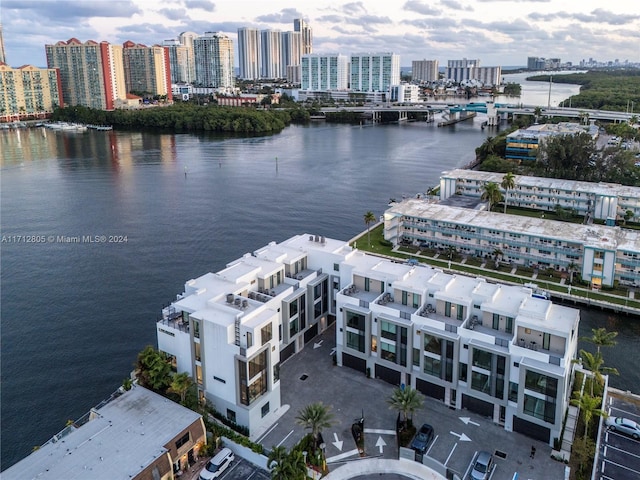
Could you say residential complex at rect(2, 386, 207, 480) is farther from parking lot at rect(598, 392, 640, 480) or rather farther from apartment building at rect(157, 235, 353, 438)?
parking lot at rect(598, 392, 640, 480)

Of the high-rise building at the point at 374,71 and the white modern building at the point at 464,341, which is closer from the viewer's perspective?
the white modern building at the point at 464,341

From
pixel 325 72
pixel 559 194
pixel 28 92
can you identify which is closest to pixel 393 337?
pixel 559 194

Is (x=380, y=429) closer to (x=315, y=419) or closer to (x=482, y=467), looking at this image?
(x=315, y=419)

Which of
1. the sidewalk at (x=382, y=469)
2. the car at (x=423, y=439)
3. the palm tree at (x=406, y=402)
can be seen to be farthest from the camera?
the palm tree at (x=406, y=402)

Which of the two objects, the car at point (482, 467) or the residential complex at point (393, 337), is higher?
the residential complex at point (393, 337)

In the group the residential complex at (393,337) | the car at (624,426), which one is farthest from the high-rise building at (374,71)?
the car at (624,426)

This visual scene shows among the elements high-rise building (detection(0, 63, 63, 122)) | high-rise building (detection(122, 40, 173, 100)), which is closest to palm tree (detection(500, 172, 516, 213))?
high-rise building (detection(0, 63, 63, 122))

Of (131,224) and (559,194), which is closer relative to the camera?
(131,224)

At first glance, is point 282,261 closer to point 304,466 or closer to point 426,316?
point 426,316

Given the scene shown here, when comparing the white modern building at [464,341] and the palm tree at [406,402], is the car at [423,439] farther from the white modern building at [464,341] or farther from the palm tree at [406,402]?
the white modern building at [464,341]
